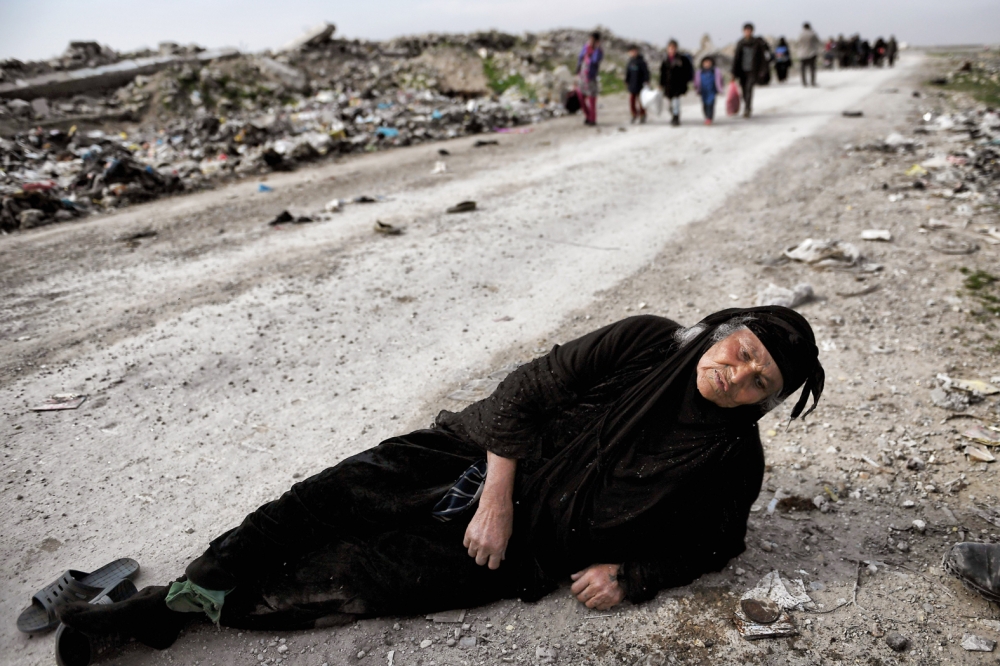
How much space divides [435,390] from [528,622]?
171 centimetres

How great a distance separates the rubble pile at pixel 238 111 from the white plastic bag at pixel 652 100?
1.92 metres

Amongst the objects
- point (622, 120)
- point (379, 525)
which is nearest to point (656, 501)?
point (379, 525)

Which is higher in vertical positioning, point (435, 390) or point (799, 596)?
point (435, 390)

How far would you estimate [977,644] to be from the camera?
2.12 meters

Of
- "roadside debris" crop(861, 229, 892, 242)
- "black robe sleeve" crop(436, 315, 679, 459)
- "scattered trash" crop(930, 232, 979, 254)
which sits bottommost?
"scattered trash" crop(930, 232, 979, 254)

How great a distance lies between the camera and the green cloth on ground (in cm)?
213

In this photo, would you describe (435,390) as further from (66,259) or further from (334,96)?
(334,96)

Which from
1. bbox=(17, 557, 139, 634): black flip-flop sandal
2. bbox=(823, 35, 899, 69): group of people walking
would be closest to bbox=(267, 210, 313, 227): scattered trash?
bbox=(17, 557, 139, 634): black flip-flop sandal

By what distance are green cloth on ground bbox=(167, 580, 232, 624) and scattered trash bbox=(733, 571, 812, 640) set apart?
1.76m

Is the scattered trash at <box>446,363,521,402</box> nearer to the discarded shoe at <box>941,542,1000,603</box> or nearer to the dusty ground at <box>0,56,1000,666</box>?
the dusty ground at <box>0,56,1000,666</box>

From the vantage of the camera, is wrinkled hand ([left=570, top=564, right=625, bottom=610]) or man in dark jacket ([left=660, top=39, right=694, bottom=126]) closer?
wrinkled hand ([left=570, top=564, right=625, bottom=610])

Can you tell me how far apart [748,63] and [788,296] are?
998 cm

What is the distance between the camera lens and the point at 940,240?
5.54 meters

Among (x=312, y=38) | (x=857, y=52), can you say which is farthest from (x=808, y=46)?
(x=312, y=38)
